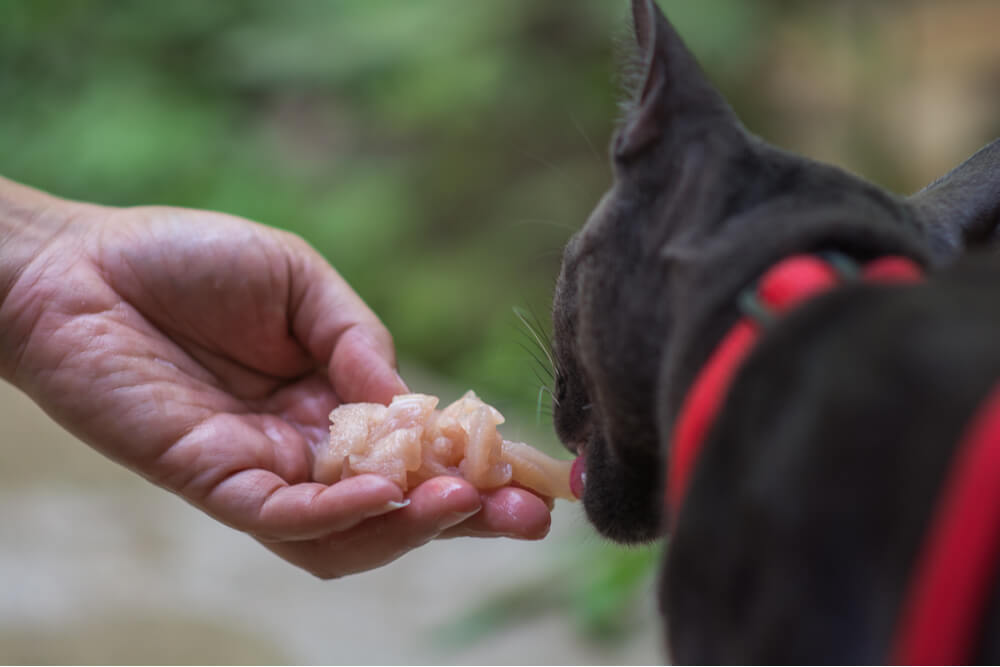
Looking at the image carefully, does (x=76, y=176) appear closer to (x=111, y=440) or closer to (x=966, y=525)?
(x=111, y=440)

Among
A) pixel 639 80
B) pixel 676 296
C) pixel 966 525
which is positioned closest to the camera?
pixel 966 525

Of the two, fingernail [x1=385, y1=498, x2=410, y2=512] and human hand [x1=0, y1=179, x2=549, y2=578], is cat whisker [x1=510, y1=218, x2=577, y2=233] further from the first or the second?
fingernail [x1=385, y1=498, x2=410, y2=512]

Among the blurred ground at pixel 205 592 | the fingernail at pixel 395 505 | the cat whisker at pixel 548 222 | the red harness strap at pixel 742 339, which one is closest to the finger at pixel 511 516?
the fingernail at pixel 395 505

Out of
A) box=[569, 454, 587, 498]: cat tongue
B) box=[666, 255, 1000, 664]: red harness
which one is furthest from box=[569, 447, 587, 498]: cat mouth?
box=[666, 255, 1000, 664]: red harness

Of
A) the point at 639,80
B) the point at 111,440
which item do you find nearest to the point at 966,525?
the point at 639,80

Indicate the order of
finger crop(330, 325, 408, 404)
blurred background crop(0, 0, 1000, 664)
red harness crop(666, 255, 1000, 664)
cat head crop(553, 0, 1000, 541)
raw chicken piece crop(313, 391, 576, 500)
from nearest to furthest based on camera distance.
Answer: red harness crop(666, 255, 1000, 664) → cat head crop(553, 0, 1000, 541) → raw chicken piece crop(313, 391, 576, 500) → finger crop(330, 325, 408, 404) → blurred background crop(0, 0, 1000, 664)
